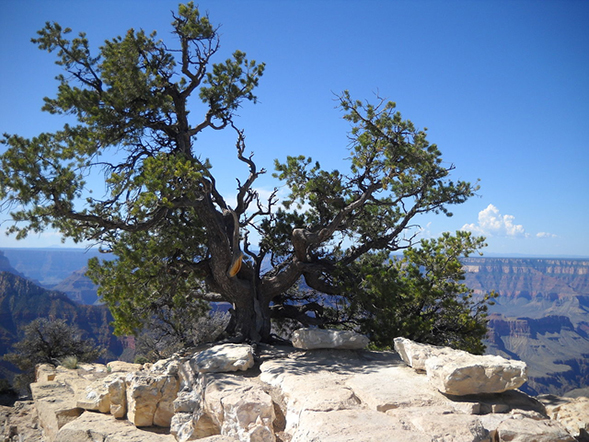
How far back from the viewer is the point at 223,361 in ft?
28.5

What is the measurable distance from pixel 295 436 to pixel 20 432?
8.63 meters

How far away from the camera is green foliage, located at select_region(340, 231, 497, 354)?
35.3 ft

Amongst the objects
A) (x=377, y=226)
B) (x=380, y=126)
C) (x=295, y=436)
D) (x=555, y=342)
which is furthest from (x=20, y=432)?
(x=555, y=342)

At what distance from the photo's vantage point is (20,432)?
10117 millimetres

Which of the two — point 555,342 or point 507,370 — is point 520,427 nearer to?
point 507,370

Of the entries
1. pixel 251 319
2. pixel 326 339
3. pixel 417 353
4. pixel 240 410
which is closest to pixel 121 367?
pixel 251 319

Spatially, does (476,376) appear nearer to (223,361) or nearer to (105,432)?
(223,361)

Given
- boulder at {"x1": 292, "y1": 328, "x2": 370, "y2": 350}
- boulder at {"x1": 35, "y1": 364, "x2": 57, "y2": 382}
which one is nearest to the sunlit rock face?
boulder at {"x1": 292, "y1": 328, "x2": 370, "y2": 350}

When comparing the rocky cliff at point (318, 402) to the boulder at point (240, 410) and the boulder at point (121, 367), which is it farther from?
the boulder at point (121, 367)

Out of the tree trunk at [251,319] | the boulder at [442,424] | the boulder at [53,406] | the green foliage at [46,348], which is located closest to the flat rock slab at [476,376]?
the boulder at [442,424]

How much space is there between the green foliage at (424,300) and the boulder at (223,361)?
361 centimetres

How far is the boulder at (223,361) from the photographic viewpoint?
859 centimetres

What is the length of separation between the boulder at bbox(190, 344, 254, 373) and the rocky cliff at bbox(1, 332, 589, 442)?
0.02 metres

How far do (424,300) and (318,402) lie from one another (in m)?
5.91
